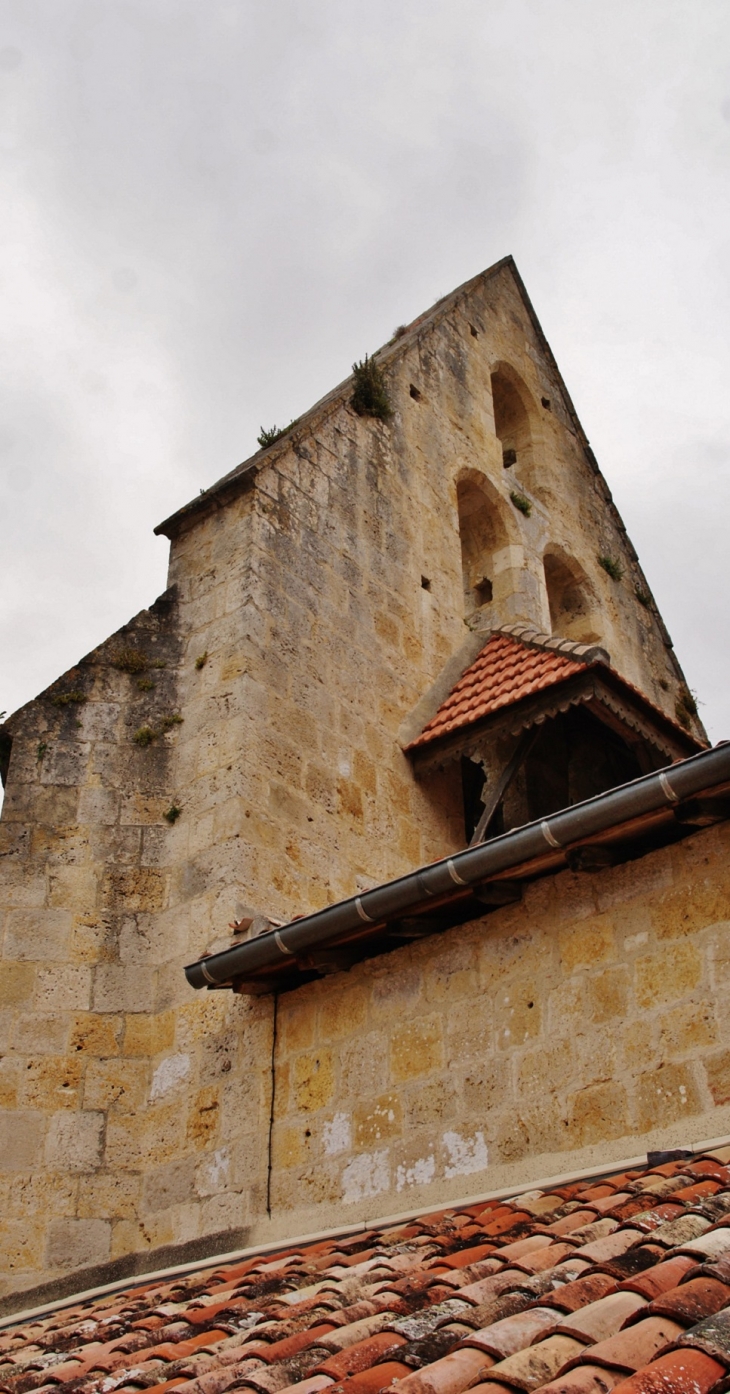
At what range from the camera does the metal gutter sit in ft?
17.5

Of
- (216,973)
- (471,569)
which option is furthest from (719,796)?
(471,569)

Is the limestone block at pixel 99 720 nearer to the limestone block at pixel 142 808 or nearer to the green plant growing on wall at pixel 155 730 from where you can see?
the green plant growing on wall at pixel 155 730

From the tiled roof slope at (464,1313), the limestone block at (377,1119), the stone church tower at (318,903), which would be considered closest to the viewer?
the tiled roof slope at (464,1313)

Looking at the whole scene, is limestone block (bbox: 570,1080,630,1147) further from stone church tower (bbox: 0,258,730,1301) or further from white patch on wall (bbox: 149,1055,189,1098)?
white patch on wall (bbox: 149,1055,189,1098)

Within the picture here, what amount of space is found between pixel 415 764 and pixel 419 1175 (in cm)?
361

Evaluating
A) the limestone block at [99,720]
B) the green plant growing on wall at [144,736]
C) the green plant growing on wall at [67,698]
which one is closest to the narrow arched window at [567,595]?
the green plant growing on wall at [144,736]

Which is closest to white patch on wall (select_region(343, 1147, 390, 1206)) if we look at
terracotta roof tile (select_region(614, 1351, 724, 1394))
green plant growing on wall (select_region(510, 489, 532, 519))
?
terracotta roof tile (select_region(614, 1351, 724, 1394))

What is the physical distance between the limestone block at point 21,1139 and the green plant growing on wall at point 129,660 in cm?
282

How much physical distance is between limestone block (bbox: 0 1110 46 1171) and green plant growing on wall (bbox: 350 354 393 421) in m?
6.02

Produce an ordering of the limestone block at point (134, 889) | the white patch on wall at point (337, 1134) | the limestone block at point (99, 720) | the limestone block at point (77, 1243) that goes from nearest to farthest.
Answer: the white patch on wall at point (337, 1134) → the limestone block at point (77, 1243) → the limestone block at point (134, 889) → the limestone block at point (99, 720)

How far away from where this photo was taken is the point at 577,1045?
5.68m

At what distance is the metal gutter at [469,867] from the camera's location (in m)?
5.32

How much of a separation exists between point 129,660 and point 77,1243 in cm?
346

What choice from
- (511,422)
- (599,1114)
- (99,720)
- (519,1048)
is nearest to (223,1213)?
(519,1048)
